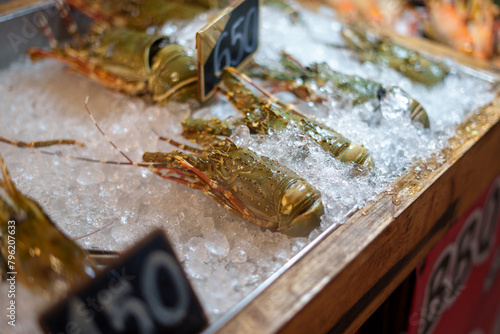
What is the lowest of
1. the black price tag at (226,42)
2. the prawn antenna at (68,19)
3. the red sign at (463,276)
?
the red sign at (463,276)

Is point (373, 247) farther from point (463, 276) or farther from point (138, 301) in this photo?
point (463, 276)

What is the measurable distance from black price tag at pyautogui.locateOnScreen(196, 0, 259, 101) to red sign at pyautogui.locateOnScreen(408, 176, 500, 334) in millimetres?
1194

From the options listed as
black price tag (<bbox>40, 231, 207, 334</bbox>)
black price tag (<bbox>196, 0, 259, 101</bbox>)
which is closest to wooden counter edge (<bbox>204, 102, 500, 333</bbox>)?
black price tag (<bbox>40, 231, 207, 334</bbox>)

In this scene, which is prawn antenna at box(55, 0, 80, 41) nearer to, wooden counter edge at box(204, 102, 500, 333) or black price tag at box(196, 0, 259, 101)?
black price tag at box(196, 0, 259, 101)

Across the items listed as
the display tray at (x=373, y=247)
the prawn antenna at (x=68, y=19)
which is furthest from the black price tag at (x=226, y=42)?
the prawn antenna at (x=68, y=19)

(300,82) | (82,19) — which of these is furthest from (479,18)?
(82,19)

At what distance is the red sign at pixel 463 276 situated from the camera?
5.77 ft

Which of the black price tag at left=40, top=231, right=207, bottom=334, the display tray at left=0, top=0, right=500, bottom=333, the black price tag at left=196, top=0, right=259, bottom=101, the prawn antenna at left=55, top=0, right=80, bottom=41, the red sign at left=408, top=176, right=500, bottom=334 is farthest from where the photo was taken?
the prawn antenna at left=55, top=0, right=80, bottom=41

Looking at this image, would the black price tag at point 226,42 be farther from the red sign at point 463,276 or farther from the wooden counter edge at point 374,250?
the red sign at point 463,276

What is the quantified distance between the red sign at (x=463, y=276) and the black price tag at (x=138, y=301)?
112cm

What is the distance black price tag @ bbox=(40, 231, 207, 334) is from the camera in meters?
0.84

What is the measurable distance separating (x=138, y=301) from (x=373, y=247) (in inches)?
26.8

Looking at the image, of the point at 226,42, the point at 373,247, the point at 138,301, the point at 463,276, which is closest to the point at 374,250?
the point at 373,247

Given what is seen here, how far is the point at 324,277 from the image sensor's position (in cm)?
103
